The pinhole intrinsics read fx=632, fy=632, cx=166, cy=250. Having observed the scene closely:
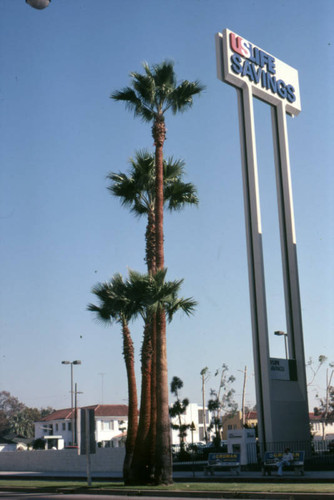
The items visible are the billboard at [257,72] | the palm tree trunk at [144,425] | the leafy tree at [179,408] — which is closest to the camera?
the palm tree trunk at [144,425]

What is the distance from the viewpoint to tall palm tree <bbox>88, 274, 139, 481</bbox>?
24359 mm

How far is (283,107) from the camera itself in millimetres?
41219

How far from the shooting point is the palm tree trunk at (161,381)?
22.1 m

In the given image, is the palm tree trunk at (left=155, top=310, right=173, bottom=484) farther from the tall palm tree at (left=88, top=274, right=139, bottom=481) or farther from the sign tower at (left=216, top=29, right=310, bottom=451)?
the sign tower at (left=216, top=29, right=310, bottom=451)

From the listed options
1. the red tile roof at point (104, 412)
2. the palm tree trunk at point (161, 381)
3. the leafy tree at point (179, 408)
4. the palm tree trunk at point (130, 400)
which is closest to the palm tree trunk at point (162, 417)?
the palm tree trunk at point (161, 381)

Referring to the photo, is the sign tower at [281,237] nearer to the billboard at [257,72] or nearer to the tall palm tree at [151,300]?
the billboard at [257,72]

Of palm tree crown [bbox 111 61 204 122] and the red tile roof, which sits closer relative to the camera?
palm tree crown [bbox 111 61 204 122]


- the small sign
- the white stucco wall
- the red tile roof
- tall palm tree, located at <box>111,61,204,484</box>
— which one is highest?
tall palm tree, located at <box>111,61,204,484</box>

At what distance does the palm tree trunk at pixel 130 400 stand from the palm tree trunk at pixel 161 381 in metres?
1.77

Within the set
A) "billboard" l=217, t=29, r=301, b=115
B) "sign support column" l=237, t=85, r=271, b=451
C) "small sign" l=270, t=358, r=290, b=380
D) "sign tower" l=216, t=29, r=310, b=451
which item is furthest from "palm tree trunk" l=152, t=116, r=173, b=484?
"billboard" l=217, t=29, r=301, b=115

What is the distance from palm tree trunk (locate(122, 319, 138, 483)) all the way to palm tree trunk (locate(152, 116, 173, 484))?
5.79 ft

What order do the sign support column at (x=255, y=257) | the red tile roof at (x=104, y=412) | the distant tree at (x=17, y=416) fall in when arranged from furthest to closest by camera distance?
the distant tree at (x=17, y=416)
the red tile roof at (x=104, y=412)
the sign support column at (x=255, y=257)

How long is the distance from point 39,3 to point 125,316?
15975 mm

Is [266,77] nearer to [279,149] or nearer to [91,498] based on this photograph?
[279,149]
